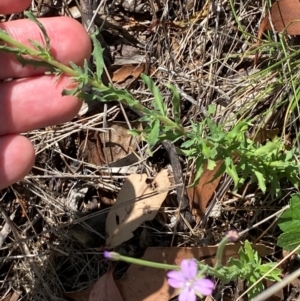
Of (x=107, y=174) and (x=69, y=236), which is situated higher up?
(x=107, y=174)

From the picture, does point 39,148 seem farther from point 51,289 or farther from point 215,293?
point 215,293

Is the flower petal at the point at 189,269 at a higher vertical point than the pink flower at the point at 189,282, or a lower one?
higher

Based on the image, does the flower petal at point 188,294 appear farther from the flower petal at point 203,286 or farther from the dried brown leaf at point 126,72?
the dried brown leaf at point 126,72

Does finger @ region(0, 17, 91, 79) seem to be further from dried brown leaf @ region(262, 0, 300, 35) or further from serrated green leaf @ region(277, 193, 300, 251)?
serrated green leaf @ region(277, 193, 300, 251)

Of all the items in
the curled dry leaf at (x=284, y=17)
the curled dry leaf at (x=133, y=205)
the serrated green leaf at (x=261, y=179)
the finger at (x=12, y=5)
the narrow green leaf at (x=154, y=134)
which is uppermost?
the finger at (x=12, y=5)

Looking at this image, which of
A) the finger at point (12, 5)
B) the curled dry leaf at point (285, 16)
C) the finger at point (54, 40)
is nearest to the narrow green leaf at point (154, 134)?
the finger at point (54, 40)

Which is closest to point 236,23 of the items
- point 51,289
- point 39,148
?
point 39,148
